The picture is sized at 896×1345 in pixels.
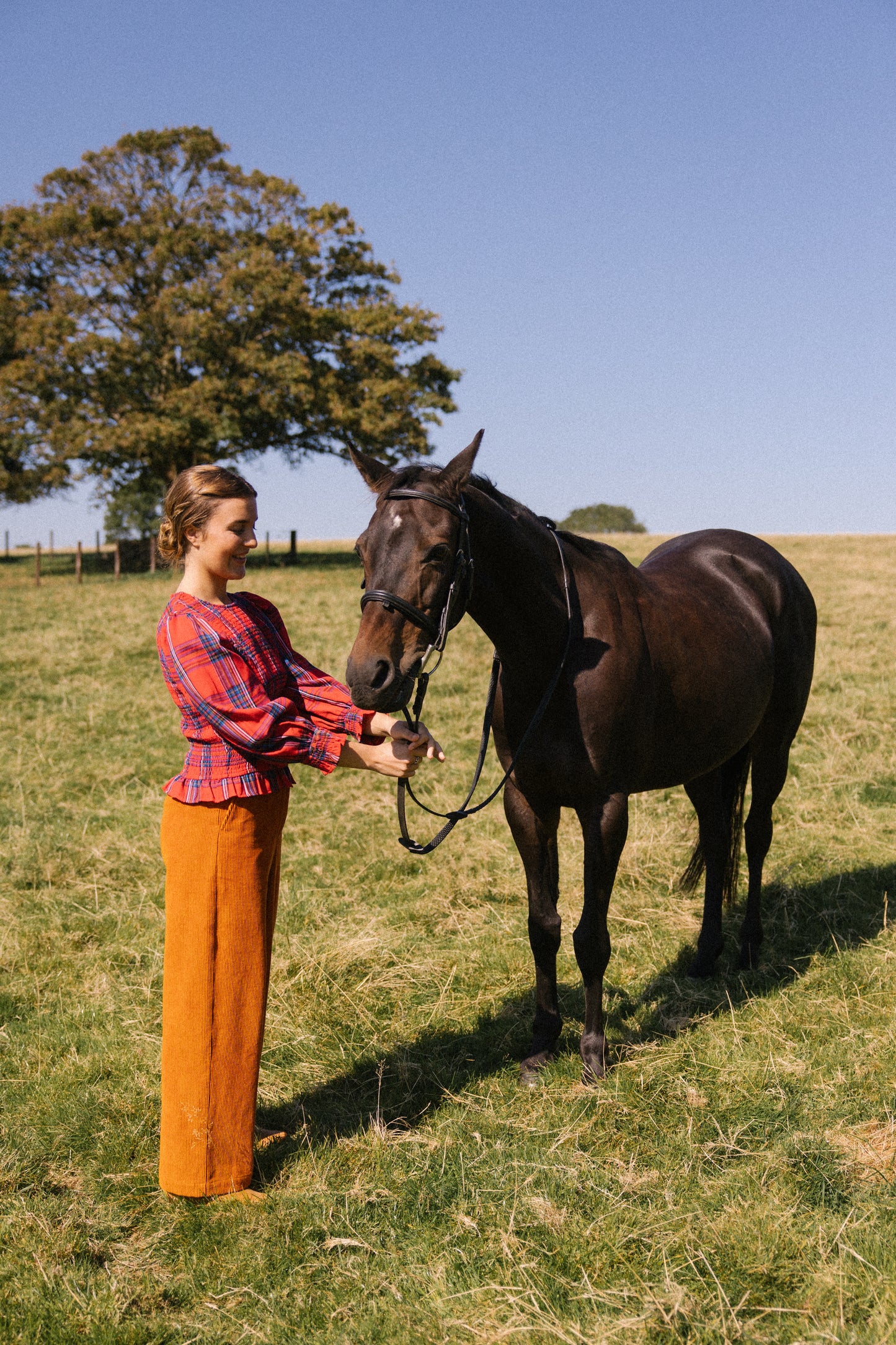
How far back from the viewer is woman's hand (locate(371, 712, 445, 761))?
2920 millimetres

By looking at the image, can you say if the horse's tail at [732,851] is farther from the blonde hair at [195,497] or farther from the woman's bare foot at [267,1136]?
the blonde hair at [195,497]

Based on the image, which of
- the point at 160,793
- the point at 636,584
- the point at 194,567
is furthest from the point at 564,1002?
the point at 160,793

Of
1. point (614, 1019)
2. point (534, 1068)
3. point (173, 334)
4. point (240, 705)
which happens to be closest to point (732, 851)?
point (614, 1019)

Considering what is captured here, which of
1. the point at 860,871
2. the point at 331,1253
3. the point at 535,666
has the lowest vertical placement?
the point at 331,1253

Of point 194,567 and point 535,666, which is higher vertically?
point 194,567

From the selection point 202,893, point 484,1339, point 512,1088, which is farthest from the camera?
point 512,1088

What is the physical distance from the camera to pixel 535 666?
11.8 feet

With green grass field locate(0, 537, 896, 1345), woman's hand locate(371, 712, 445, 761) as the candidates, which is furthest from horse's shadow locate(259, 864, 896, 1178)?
woman's hand locate(371, 712, 445, 761)

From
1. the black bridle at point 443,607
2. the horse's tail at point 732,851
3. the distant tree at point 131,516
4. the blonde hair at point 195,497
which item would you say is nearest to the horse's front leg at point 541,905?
the black bridle at point 443,607

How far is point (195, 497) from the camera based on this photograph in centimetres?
288

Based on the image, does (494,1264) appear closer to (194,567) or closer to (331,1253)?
(331,1253)

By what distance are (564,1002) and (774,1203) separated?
1.70 metres

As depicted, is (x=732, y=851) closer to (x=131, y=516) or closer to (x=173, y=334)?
(x=173, y=334)

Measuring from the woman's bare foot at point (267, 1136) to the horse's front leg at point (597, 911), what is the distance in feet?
3.89
